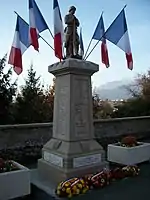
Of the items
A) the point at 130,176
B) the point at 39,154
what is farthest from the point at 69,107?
the point at 39,154

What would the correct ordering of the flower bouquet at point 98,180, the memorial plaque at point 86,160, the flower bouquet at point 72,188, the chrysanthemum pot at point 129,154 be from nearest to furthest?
the flower bouquet at point 72,188 < the flower bouquet at point 98,180 < the memorial plaque at point 86,160 < the chrysanthemum pot at point 129,154

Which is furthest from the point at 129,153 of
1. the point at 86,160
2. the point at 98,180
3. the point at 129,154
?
the point at 98,180

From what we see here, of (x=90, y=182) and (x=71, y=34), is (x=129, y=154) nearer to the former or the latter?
(x=90, y=182)

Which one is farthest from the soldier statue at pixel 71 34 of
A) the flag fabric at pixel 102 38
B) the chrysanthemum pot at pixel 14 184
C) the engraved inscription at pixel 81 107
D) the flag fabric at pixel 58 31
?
the chrysanthemum pot at pixel 14 184

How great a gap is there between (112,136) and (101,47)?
446 cm

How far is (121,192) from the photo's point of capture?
424 cm

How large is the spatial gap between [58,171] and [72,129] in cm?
86

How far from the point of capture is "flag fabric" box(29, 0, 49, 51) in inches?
218

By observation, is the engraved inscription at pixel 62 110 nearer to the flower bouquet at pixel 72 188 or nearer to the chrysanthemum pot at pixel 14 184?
the flower bouquet at pixel 72 188

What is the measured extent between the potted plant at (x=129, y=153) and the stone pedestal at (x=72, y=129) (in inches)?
43.7

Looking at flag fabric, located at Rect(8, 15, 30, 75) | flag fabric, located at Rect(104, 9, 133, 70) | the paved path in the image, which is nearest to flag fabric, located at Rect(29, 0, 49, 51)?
flag fabric, located at Rect(8, 15, 30, 75)

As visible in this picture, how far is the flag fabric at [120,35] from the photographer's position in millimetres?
6320

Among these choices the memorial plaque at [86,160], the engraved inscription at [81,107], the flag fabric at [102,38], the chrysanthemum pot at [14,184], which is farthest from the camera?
the flag fabric at [102,38]

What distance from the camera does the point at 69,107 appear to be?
4.95 m
